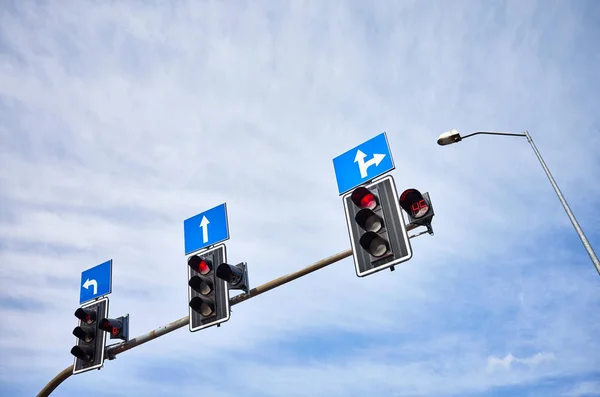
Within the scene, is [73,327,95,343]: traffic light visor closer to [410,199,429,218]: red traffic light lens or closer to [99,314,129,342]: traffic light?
→ [99,314,129,342]: traffic light

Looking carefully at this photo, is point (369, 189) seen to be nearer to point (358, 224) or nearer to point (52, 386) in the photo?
point (358, 224)

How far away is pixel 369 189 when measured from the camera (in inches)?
229

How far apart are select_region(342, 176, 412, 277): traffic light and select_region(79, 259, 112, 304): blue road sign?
581 centimetres

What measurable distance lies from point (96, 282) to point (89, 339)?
4.15ft

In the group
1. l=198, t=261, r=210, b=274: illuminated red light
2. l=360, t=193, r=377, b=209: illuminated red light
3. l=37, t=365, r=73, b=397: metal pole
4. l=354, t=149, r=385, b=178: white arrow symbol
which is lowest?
l=37, t=365, r=73, b=397: metal pole

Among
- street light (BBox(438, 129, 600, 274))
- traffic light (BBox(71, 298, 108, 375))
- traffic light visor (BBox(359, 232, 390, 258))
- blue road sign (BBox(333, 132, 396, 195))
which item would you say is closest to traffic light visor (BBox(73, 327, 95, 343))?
traffic light (BBox(71, 298, 108, 375))

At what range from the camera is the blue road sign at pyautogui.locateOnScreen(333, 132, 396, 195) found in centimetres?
604

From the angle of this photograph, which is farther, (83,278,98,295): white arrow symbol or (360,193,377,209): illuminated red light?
(83,278,98,295): white arrow symbol

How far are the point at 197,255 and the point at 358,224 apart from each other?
10.2 feet

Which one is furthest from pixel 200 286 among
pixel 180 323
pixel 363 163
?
pixel 363 163

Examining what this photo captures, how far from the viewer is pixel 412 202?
17.8ft

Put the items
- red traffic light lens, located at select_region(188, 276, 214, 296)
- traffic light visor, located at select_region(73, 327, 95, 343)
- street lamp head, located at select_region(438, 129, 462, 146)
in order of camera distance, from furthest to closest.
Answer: street lamp head, located at select_region(438, 129, 462, 146)
traffic light visor, located at select_region(73, 327, 95, 343)
red traffic light lens, located at select_region(188, 276, 214, 296)

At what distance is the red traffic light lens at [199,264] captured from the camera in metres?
7.06

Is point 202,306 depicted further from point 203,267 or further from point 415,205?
point 415,205
